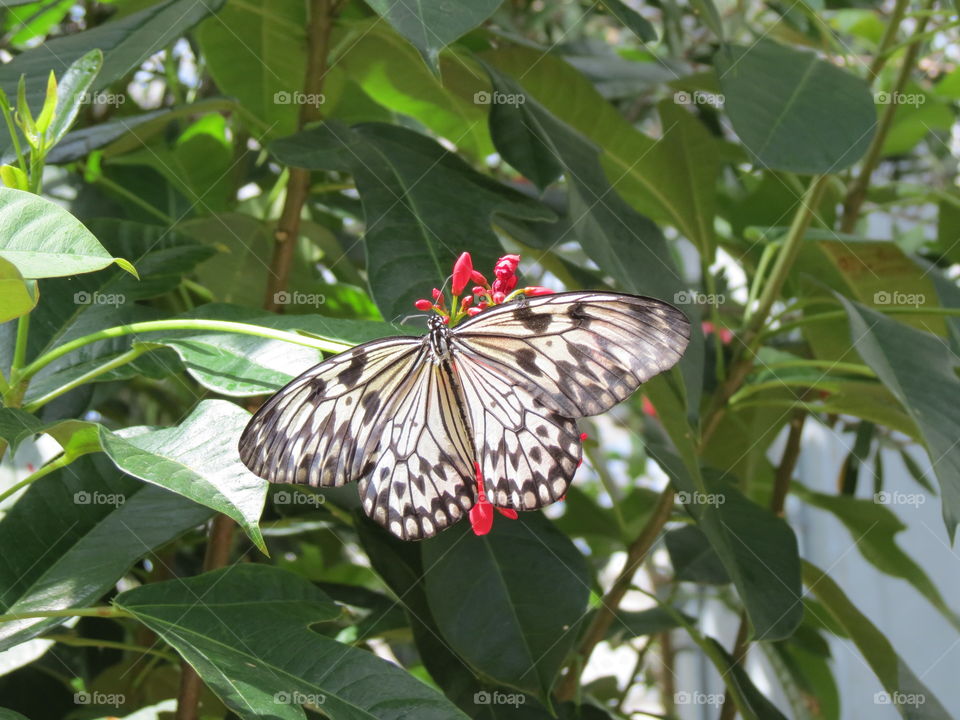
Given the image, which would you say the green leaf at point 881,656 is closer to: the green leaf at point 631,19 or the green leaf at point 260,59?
the green leaf at point 631,19

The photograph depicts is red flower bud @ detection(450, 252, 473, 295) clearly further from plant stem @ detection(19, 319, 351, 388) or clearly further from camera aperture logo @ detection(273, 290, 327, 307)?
camera aperture logo @ detection(273, 290, 327, 307)

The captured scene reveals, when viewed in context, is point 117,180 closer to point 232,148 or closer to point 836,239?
point 232,148

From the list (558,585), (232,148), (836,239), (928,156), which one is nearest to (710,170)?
(836,239)

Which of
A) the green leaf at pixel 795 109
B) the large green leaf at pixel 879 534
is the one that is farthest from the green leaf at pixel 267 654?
the large green leaf at pixel 879 534

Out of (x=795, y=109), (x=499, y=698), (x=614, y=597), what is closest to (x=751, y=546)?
(x=614, y=597)

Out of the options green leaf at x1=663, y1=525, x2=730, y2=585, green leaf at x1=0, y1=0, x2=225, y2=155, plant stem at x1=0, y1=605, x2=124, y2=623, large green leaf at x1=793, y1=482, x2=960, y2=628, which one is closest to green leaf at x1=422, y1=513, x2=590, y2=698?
plant stem at x1=0, y1=605, x2=124, y2=623

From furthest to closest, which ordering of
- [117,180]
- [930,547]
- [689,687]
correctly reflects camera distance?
[689,687] < [930,547] < [117,180]
